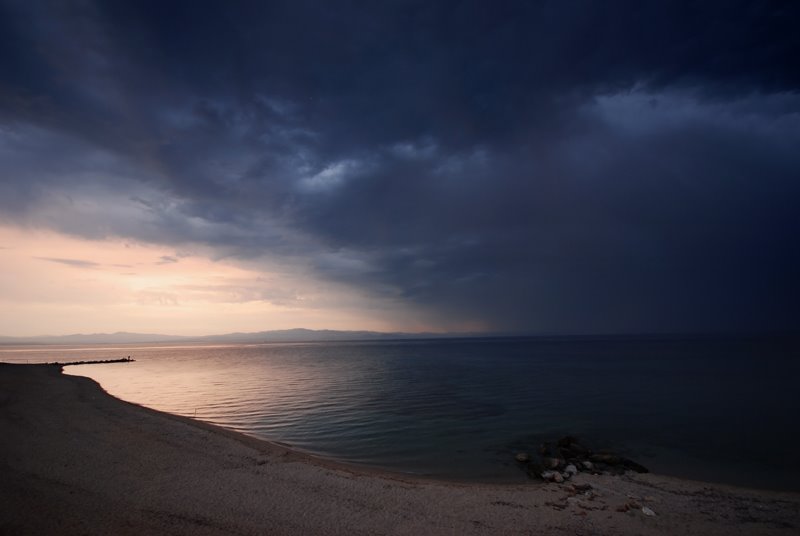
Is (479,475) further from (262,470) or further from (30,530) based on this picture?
(30,530)

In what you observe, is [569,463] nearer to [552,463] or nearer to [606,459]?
[552,463]

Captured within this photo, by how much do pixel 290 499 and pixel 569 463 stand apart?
40.6ft

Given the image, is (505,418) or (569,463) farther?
(505,418)

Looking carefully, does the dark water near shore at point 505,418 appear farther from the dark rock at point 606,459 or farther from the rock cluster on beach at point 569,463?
the dark rock at point 606,459

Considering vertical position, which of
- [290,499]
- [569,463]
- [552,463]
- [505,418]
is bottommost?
[505,418]

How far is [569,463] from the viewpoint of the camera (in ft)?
57.6

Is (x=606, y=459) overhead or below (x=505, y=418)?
overhead

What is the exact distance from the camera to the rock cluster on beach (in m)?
16.3

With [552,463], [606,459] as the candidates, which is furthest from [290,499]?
[606,459]

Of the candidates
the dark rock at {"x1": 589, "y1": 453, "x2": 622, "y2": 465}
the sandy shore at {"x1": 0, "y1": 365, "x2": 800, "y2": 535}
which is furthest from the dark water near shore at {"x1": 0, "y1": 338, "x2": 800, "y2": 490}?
the sandy shore at {"x1": 0, "y1": 365, "x2": 800, "y2": 535}

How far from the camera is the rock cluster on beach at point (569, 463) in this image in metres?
16.3

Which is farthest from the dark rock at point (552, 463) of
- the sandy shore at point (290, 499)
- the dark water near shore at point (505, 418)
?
the sandy shore at point (290, 499)

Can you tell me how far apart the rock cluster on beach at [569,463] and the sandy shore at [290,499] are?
2.93ft

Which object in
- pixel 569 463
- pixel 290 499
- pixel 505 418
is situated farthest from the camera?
pixel 505 418
